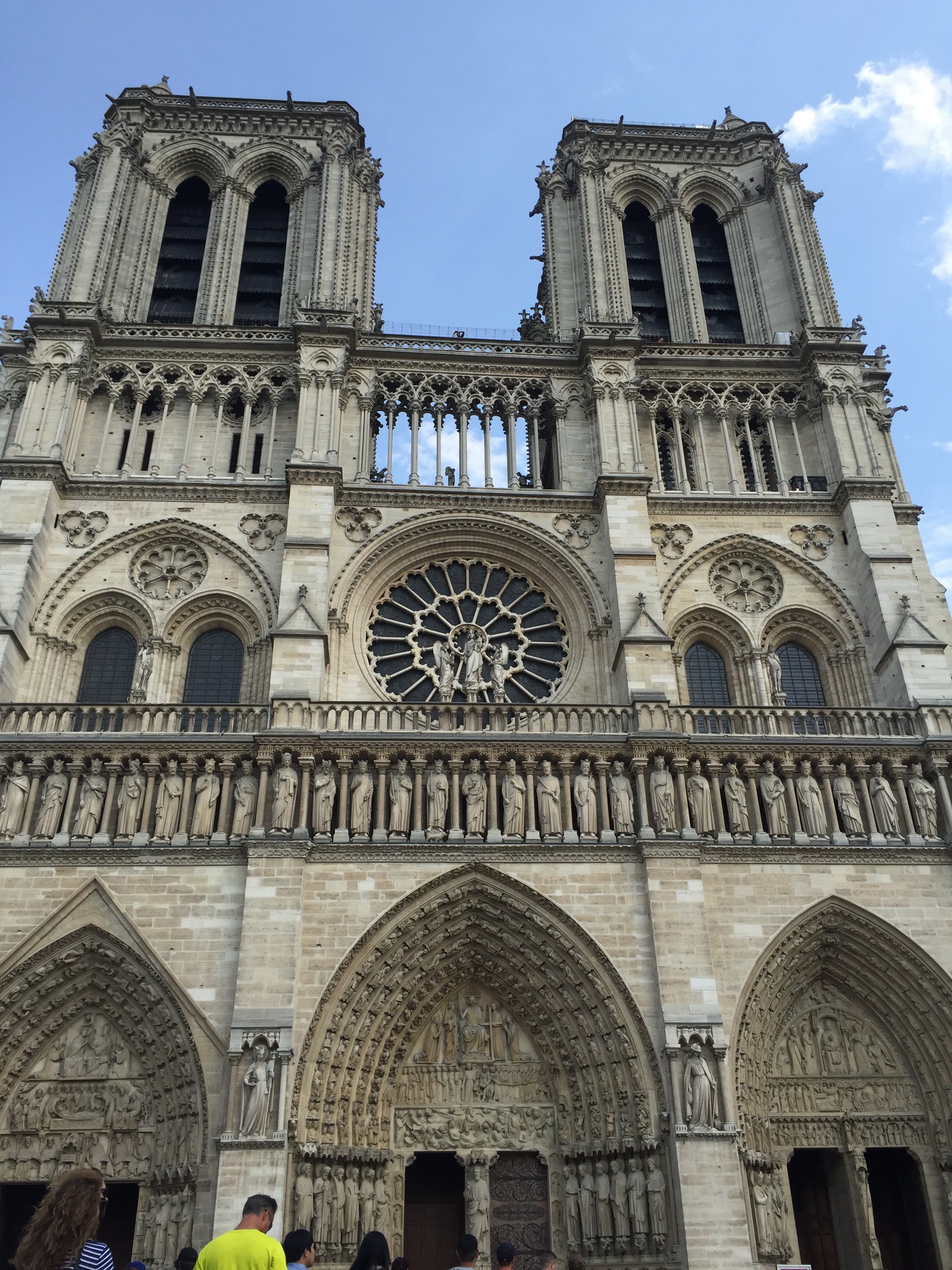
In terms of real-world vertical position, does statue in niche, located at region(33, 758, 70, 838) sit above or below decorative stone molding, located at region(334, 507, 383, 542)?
below

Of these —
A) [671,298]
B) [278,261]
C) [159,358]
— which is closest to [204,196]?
[278,261]

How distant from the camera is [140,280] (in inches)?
847

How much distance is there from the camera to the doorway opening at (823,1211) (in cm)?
1330

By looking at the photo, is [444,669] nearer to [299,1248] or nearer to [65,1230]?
[299,1248]

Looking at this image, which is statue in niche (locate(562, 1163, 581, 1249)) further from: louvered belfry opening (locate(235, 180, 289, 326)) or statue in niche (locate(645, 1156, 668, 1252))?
louvered belfry opening (locate(235, 180, 289, 326))

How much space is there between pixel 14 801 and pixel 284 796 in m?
3.66

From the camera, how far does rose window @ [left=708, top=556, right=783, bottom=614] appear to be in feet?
59.5

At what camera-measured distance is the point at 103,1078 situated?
43.8ft

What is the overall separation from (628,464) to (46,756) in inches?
415

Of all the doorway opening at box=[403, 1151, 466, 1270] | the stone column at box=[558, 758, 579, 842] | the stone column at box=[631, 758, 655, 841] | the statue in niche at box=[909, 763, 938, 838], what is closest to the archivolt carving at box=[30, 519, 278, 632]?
the stone column at box=[558, 758, 579, 842]

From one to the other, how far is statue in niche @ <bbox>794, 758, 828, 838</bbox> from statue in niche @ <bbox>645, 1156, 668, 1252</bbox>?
193 inches

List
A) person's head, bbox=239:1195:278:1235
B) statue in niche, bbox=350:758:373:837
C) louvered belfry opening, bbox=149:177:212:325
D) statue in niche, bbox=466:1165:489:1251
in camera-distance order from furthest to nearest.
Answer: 1. louvered belfry opening, bbox=149:177:212:325
2. statue in niche, bbox=350:758:373:837
3. statue in niche, bbox=466:1165:489:1251
4. person's head, bbox=239:1195:278:1235

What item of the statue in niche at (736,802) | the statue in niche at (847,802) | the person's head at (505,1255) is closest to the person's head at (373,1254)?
the person's head at (505,1255)

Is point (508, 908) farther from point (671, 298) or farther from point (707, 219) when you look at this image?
point (707, 219)
